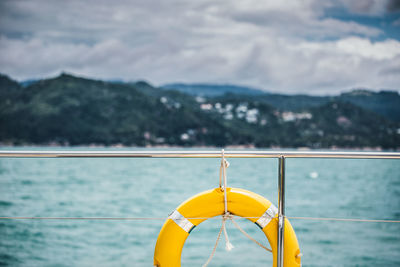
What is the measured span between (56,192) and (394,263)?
1852 cm

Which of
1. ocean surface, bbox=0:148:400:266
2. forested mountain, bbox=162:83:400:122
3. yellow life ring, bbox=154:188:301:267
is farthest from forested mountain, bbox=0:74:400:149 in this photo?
yellow life ring, bbox=154:188:301:267

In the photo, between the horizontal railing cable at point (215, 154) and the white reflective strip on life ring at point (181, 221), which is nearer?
the horizontal railing cable at point (215, 154)

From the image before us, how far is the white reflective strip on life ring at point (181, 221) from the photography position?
1.74 metres

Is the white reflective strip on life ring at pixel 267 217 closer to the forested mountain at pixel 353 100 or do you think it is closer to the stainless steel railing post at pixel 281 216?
the stainless steel railing post at pixel 281 216

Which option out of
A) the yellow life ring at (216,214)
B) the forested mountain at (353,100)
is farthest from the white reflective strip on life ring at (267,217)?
the forested mountain at (353,100)

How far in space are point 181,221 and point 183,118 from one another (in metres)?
45.0

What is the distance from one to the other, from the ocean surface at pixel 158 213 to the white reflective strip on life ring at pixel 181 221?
6276 millimetres

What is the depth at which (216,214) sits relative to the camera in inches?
67.8

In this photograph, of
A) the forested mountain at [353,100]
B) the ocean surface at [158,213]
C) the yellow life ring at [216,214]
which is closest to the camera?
the yellow life ring at [216,214]

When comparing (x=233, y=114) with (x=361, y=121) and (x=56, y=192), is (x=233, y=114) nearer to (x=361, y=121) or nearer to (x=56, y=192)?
(x=361, y=121)

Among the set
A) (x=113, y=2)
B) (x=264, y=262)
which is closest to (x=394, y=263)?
(x=264, y=262)

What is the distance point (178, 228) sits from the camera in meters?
1.75

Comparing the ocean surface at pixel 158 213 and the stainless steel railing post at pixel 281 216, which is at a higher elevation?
the stainless steel railing post at pixel 281 216

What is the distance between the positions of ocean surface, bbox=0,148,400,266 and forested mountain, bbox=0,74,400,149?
14.7 feet
